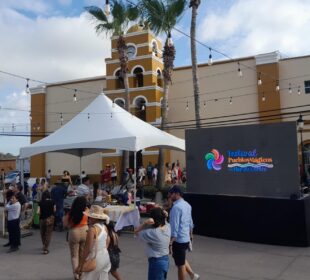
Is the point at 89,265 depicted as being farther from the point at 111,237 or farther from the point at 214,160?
the point at 214,160

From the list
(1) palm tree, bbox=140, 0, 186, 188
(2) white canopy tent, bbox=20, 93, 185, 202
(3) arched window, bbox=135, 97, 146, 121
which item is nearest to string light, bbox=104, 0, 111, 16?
(2) white canopy tent, bbox=20, 93, 185, 202

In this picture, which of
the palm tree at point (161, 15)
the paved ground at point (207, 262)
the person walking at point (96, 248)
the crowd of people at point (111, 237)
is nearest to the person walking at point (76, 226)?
the crowd of people at point (111, 237)

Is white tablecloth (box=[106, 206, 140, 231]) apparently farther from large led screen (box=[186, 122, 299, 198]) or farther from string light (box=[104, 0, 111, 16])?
string light (box=[104, 0, 111, 16])

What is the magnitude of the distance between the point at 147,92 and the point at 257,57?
836 cm

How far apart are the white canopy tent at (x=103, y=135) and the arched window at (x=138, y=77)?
55.4 ft

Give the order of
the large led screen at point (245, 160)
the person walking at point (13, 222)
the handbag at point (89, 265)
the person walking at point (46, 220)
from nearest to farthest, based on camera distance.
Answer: the handbag at point (89, 265) → the person walking at point (46, 220) → the person walking at point (13, 222) → the large led screen at point (245, 160)

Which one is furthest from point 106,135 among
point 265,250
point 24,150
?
point 265,250

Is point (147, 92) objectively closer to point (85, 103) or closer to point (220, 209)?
point (85, 103)

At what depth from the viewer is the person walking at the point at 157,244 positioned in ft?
16.7

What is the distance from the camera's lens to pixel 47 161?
118 ft

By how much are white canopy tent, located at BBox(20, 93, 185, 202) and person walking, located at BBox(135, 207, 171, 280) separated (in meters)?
6.46

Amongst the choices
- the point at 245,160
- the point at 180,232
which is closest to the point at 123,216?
the point at 245,160

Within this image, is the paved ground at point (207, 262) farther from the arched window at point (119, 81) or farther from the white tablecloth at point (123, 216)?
the arched window at point (119, 81)

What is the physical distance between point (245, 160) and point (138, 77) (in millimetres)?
22541
